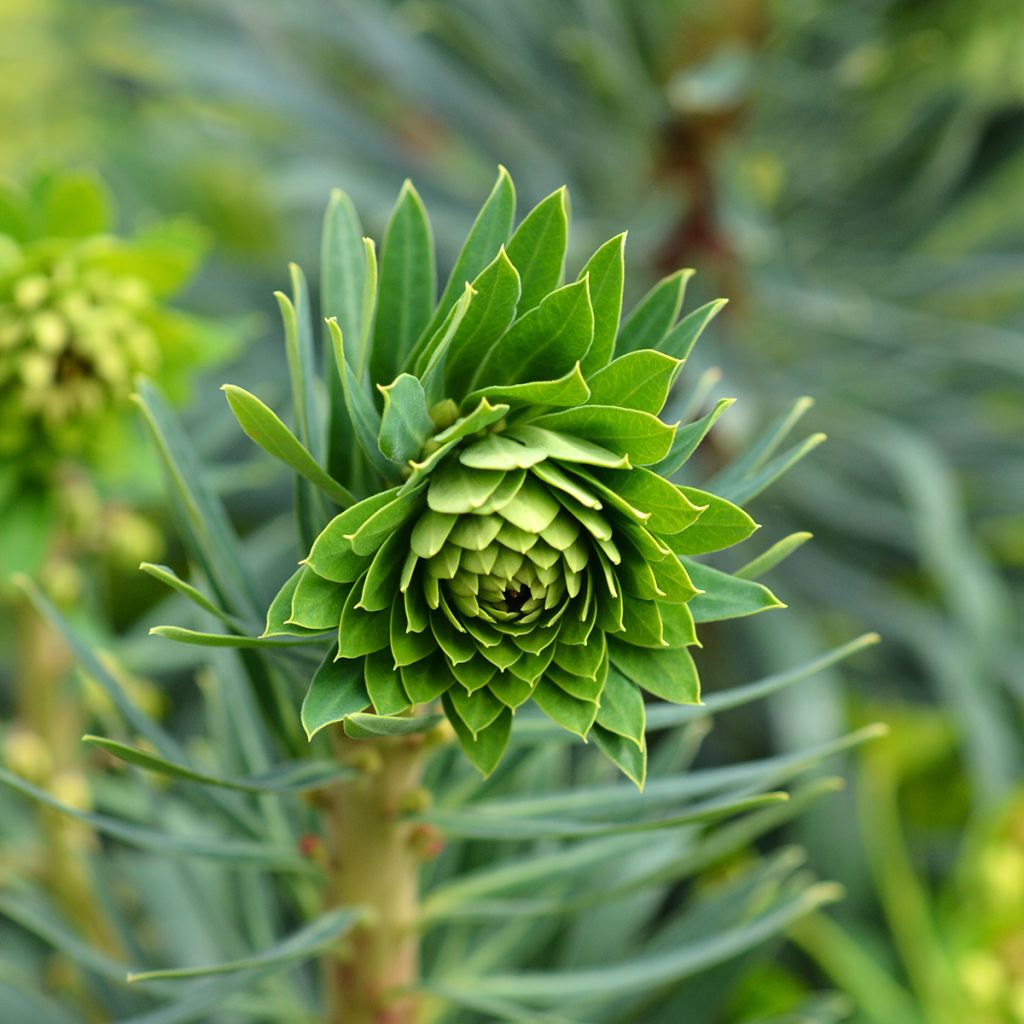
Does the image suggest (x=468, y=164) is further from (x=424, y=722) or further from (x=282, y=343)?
(x=424, y=722)

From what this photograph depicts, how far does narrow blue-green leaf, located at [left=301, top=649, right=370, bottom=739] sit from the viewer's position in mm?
327

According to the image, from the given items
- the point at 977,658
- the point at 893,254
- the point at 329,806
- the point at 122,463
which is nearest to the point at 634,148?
the point at 893,254

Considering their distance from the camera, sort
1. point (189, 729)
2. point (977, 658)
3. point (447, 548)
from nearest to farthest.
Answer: point (447, 548) < point (189, 729) < point (977, 658)

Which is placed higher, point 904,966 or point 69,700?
point 904,966

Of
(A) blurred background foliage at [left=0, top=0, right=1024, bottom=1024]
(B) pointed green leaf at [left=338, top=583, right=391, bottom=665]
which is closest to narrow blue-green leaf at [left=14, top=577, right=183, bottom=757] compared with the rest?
(B) pointed green leaf at [left=338, top=583, right=391, bottom=665]

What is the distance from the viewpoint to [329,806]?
44 cm

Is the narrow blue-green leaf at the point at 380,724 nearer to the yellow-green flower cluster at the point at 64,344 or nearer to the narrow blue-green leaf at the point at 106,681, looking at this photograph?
the narrow blue-green leaf at the point at 106,681

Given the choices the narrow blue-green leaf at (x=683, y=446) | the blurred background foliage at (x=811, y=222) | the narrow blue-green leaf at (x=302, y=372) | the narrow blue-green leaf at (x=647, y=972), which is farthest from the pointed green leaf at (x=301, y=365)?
the blurred background foliage at (x=811, y=222)

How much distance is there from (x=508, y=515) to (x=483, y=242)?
0.09 m

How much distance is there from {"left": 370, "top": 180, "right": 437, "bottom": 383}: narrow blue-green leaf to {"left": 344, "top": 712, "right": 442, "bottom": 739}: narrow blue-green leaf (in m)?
0.11

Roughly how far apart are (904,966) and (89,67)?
105 cm

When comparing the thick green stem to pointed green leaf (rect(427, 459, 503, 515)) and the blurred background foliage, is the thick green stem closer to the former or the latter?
pointed green leaf (rect(427, 459, 503, 515))

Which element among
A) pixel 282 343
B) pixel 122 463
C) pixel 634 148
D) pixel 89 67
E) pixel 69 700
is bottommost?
pixel 69 700

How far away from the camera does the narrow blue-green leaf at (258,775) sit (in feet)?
1.13
